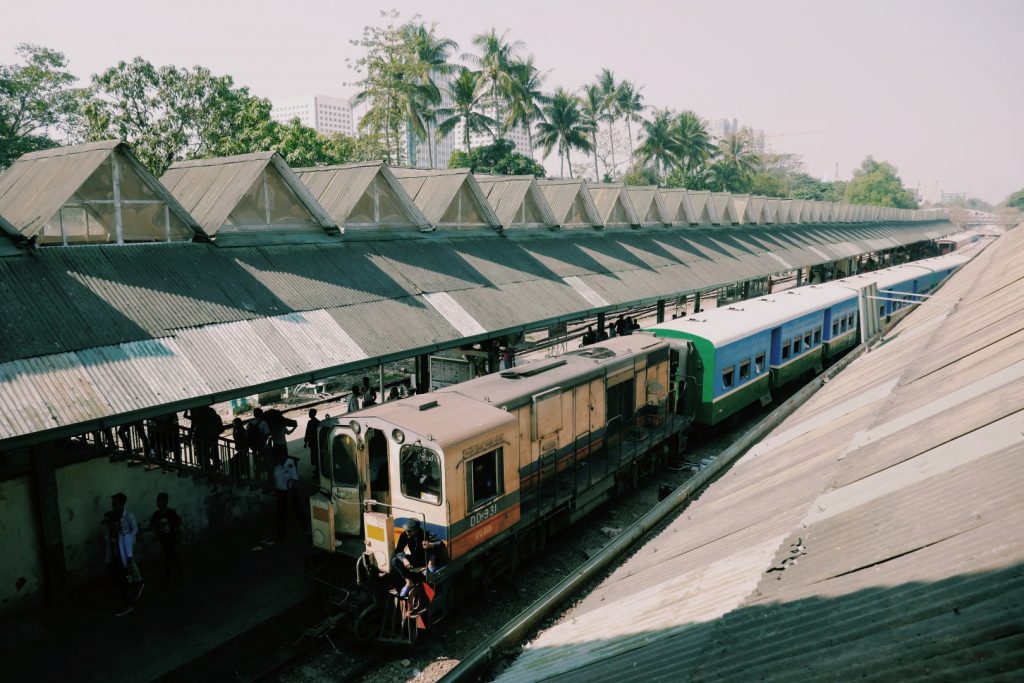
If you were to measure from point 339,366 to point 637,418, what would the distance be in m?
7.60

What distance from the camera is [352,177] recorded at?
18.7 meters

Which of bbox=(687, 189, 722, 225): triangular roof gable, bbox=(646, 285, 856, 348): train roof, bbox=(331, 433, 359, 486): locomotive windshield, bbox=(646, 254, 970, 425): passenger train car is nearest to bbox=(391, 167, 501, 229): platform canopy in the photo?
bbox=(646, 285, 856, 348): train roof

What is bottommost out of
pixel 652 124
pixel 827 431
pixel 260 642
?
pixel 260 642

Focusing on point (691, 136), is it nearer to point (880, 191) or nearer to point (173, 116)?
point (173, 116)

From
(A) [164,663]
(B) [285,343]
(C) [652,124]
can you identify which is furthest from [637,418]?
(C) [652,124]

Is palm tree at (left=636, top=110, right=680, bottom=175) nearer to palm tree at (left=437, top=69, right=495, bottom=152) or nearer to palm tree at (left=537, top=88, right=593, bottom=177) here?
palm tree at (left=537, top=88, right=593, bottom=177)

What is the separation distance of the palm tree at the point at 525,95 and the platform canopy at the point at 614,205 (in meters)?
23.6

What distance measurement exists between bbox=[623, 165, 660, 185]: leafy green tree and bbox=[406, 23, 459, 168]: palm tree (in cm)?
3385

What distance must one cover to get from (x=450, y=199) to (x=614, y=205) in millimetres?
11116

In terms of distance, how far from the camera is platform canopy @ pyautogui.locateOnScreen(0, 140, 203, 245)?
11.9 metres

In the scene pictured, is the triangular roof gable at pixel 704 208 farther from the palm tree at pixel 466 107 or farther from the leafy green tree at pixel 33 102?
the leafy green tree at pixel 33 102

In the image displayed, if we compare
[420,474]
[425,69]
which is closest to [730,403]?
[420,474]

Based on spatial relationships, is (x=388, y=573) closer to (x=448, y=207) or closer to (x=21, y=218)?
(x=21, y=218)

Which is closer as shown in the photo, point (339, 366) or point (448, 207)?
point (339, 366)
